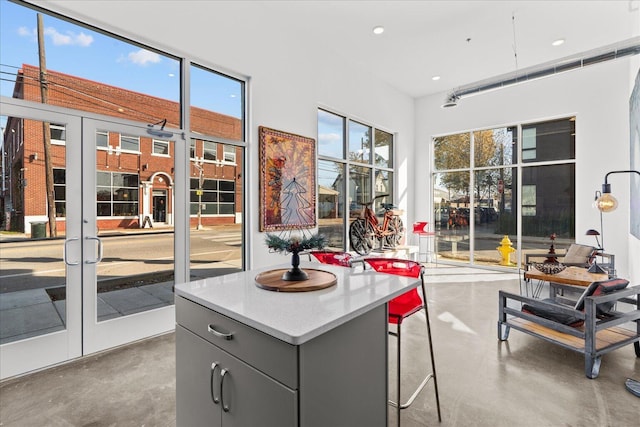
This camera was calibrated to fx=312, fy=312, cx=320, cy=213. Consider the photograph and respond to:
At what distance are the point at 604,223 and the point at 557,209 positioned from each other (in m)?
0.77

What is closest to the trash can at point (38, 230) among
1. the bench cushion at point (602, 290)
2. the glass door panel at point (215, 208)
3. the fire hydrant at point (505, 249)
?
the glass door panel at point (215, 208)

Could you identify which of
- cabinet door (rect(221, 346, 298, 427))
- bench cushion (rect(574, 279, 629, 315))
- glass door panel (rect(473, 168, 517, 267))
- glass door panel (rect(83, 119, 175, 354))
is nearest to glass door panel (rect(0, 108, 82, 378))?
glass door panel (rect(83, 119, 175, 354))

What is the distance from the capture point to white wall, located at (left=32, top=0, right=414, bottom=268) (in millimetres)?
3098

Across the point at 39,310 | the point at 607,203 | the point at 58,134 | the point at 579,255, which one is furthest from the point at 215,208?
the point at 579,255

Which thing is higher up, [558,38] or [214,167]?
[558,38]

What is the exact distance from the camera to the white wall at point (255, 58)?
310 cm

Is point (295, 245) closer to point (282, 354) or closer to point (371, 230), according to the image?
point (282, 354)

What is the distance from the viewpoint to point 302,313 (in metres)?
1.26

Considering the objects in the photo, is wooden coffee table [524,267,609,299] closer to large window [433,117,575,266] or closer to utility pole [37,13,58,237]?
large window [433,117,575,266]

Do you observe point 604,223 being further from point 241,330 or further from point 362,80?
point 241,330

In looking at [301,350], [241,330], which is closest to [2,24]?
[241,330]

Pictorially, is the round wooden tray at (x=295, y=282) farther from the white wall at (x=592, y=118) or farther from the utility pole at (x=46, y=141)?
the white wall at (x=592, y=118)

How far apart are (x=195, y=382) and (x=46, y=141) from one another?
2.59 meters

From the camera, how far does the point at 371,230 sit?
626cm
